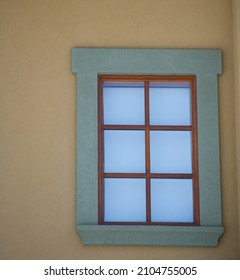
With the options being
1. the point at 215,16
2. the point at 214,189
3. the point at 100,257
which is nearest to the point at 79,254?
the point at 100,257

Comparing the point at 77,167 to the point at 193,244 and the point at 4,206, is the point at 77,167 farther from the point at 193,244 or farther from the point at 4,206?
the point at 193,244

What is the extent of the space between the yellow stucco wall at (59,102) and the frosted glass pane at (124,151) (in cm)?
34

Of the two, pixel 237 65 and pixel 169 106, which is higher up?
pixel 237 65

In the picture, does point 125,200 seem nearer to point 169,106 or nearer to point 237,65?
point 169,106

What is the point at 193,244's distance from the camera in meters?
7.10

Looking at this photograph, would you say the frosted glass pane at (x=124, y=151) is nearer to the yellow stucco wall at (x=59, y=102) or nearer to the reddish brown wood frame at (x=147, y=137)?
the reddish brown wood frame at (x=147, y=137)

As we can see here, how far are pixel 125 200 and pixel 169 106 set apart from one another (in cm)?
96

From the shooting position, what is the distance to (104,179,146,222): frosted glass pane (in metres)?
7.29

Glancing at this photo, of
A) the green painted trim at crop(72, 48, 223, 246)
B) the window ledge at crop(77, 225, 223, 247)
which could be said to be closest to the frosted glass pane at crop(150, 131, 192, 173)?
the green painted trim at crop(72, 48, 223, 246)

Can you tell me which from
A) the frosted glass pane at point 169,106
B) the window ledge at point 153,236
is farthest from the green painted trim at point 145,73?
the frosted glass pane at point 169,106

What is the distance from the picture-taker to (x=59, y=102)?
24.0 ft

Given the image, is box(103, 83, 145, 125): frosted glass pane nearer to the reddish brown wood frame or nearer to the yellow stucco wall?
the reddish brown wood frame

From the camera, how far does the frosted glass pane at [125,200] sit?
7289 millimetres

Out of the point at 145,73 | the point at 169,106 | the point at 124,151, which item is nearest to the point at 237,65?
the point at 169,106
